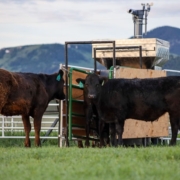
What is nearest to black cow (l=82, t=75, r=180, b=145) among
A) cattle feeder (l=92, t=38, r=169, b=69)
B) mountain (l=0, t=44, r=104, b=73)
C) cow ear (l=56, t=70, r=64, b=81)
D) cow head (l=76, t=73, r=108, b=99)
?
cow head (l=76, t=73, r=108, b=99)

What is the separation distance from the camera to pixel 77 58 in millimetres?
181250

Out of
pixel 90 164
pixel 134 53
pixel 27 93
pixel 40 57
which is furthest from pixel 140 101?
pixel 40 57

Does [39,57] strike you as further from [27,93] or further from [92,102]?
[92,102]

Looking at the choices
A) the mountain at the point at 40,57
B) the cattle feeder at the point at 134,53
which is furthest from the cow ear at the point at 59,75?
the mountain at the point at 40,57

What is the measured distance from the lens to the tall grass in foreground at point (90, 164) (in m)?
8.15

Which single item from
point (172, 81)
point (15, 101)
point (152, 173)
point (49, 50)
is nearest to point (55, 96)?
point (15, 101)

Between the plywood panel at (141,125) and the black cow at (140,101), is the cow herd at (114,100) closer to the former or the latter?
the black cow at (140,101)

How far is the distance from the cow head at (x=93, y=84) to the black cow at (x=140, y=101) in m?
0.18

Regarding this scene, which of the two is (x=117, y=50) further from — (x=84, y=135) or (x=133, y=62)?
(x=84, y=135)

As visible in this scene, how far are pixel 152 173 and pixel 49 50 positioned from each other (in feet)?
611

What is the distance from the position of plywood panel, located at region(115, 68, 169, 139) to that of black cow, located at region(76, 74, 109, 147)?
83 cm

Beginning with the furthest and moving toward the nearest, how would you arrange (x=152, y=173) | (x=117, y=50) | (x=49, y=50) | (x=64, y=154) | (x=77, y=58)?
(x=49, y=50) → (x=77, y=58) → (x=117, y=50) → (x=64, y=154) → (x=152, y=173)

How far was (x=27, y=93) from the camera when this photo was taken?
1592cm

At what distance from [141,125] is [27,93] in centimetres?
300
